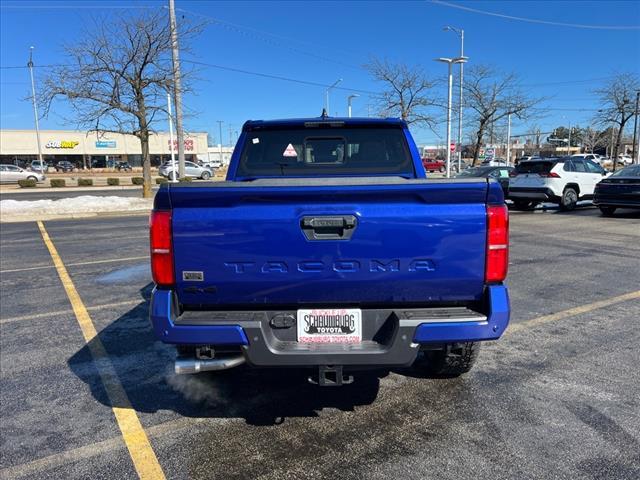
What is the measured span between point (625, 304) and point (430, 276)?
4397 mm

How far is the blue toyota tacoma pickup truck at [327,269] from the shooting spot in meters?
2.69

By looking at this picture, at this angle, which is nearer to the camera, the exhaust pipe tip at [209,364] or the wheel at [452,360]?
the exhaust pipe tip at [209,364]

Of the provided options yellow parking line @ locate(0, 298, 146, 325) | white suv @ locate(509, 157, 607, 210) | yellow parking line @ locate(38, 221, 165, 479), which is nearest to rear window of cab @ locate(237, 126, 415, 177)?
yellow parking line @ locate(38, 221, 165, 479)

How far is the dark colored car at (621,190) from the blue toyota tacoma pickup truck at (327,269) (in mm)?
13838

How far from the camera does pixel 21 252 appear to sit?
396 inches

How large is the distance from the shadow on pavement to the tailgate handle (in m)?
1.40

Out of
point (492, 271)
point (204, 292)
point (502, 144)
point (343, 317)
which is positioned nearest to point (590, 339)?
point (492, 271)

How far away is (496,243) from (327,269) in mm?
956

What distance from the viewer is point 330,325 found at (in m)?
2.83

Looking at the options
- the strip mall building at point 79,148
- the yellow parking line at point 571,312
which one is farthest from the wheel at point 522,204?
the strip mall building at point 79,148

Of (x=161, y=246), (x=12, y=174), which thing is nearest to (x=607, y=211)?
(x=161, y=246)

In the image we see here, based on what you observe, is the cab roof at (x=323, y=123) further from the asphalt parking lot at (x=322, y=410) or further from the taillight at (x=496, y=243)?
the asphalt parking lot at (x=322, y=410)

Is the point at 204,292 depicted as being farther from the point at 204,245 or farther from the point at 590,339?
the point at 590,339

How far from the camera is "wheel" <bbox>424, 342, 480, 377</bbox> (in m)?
3.49
